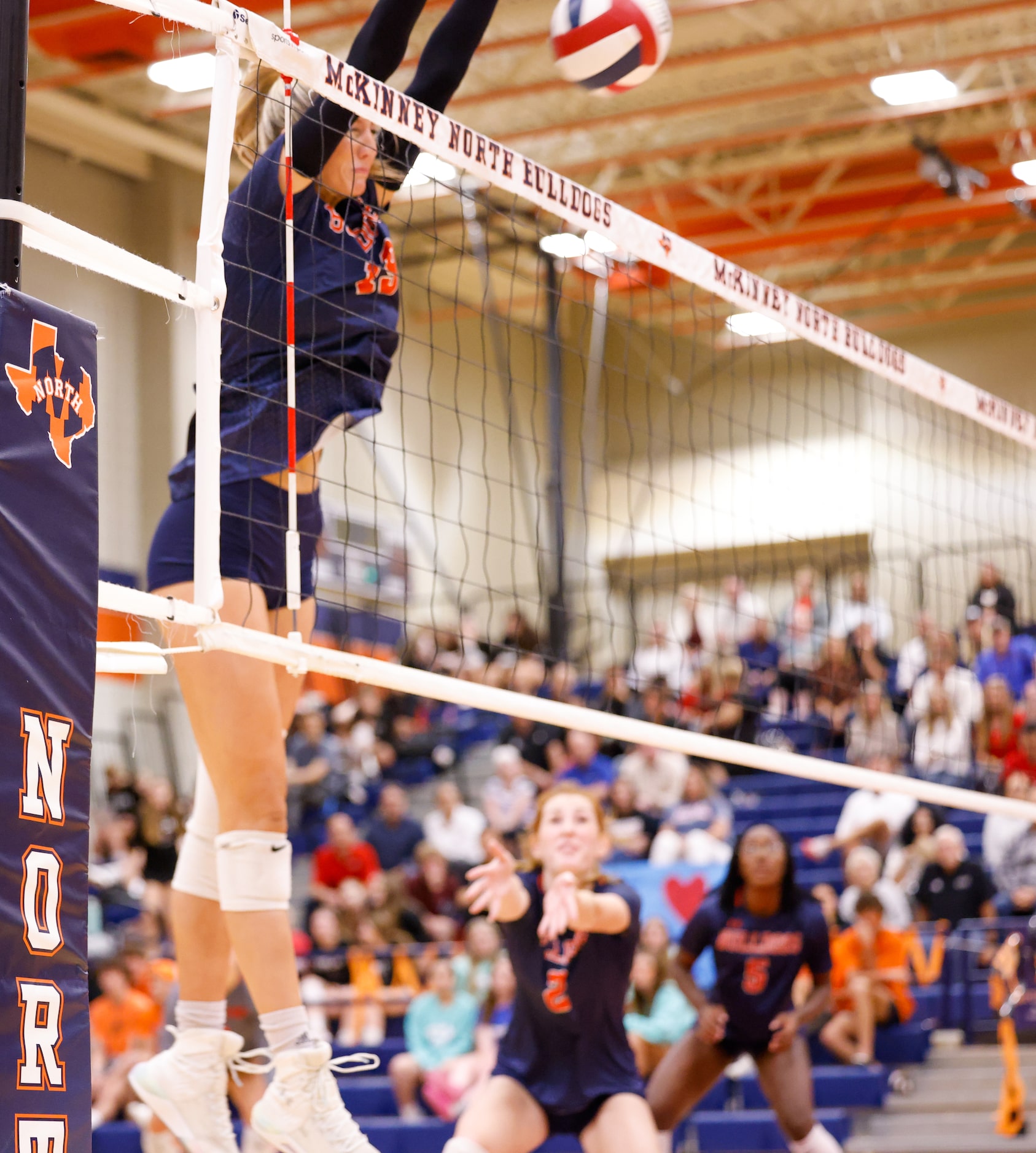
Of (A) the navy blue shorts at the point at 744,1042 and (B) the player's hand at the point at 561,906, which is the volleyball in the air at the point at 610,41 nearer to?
(B) the player's hand at the point at 561,906

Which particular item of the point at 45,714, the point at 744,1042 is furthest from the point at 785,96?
the point at 45,714

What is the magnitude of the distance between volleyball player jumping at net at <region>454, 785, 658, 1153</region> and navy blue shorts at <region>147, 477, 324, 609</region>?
1728 millimetres

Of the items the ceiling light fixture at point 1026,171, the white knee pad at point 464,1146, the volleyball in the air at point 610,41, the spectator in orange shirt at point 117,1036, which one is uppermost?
the ceiling light fixture at point 1026,171

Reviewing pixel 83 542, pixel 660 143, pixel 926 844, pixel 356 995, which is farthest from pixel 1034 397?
pixel 83 542

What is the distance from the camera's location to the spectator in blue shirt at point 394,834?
13.3 m

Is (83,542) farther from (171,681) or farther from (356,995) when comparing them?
(171,681)

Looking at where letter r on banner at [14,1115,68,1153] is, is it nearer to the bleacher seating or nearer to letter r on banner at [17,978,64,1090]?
letter r on banner at [17,978,64,1090]

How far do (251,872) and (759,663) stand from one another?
38.9ft

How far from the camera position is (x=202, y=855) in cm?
380

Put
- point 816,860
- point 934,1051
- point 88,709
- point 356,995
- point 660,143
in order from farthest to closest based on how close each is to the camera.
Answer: point 660,143
point 816,860
point 356,995
point 934,1051
point 88,709

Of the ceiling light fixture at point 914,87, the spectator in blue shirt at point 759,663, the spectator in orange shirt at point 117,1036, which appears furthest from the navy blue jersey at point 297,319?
the spectator in blue shirt at point 759,663

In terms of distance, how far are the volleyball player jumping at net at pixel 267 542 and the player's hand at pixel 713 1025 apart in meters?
3.42

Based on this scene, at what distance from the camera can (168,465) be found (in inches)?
607

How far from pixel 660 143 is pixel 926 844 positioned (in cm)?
795
